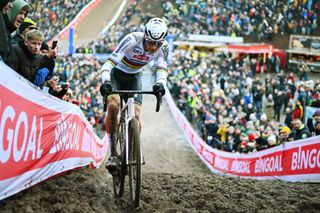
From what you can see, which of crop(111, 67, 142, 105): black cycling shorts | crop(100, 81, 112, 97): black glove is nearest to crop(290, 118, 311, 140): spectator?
crop(111, 67, 142, 105): black cycling shorts

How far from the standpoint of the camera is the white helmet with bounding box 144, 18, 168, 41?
20.5 feet

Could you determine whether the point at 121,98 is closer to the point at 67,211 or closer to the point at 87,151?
the point at 67,211

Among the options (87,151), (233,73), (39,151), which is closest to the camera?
(39,151)

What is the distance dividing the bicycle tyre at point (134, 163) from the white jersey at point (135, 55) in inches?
43.6

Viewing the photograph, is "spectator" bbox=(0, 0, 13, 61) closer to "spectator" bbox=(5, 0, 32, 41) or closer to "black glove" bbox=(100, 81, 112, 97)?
"spectator" bbox=(5, 0, 32, 41)

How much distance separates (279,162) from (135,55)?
4.88 meters

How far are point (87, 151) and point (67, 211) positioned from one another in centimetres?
473

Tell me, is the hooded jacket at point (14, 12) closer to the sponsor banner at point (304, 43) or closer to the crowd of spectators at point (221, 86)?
the crowd of spectators at point (221, 86)

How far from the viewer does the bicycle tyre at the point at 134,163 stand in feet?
17.7

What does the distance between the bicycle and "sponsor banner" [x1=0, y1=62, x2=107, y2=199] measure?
2.59 feet

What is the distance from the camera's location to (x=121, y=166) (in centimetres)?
612

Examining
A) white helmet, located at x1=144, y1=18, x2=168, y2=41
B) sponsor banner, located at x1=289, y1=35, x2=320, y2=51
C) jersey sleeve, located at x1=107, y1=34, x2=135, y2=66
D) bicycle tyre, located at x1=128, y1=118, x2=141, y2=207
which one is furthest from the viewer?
sponsor banner, located at x1=289, y1=35, x2=320, y2=51

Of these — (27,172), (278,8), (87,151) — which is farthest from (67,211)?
(278,8)

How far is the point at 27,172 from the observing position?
5.21m
